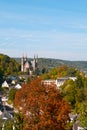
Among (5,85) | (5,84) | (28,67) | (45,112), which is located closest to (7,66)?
(28,67)

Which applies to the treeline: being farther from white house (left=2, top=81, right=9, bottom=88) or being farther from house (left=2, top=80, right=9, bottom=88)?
white house (left=2, top=81, right=9, bottom=88)

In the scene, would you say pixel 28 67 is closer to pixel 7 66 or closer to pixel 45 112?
pixel 7 66

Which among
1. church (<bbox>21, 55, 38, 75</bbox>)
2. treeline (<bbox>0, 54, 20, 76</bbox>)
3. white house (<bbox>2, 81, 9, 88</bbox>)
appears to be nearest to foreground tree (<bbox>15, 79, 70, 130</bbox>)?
white house (<bbox>2, 81, 9, 88</bbox>)

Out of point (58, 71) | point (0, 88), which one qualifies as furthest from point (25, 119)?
point (58, 71)

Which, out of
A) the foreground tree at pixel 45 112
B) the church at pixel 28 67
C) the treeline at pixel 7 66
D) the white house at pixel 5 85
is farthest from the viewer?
the church at pixel 28 67

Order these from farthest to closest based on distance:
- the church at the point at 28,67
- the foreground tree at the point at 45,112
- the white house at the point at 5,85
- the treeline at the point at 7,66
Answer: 1. the church at the point at 28,67
2. the treeline at the point at 7,66
3. the white house at the point at 5,85
4. the foreground tree at the point at 45,112

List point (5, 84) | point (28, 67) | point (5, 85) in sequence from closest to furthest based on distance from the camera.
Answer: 1. point (5, 85)
2. point (5, 84)
3. point (28, 67)

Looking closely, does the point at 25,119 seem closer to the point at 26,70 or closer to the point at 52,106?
the point at 52,106

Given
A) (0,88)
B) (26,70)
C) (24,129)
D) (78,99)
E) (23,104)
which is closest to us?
(24,129)

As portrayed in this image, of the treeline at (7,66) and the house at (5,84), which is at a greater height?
the treeline at (7,66)

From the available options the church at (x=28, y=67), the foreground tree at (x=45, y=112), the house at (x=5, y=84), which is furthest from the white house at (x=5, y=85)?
the foreground tree at (x=45, y=112)

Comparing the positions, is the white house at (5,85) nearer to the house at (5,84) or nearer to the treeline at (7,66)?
the house at (5,84)
